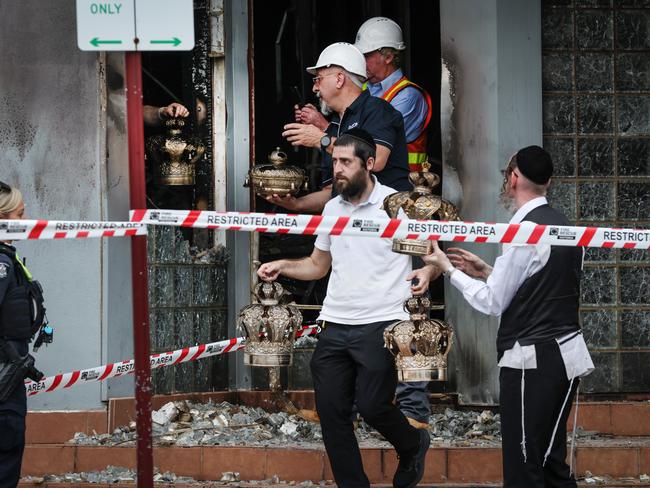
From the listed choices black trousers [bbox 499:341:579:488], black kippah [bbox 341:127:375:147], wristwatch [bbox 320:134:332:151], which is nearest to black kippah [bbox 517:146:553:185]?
black trousers [bbox 499:341:579:488]

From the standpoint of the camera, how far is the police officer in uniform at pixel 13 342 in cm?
703

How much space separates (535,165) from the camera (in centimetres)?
662

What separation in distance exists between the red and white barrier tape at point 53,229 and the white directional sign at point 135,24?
3.26ft

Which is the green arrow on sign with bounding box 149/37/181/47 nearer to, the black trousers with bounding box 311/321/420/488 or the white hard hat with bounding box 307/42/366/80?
the black trousers with bounding box 311/321/420/488

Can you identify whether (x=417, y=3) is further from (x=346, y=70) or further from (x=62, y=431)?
(x=62, y=431)

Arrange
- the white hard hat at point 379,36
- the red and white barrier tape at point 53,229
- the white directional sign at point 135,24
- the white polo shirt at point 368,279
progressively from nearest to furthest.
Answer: the white directional sign at point 135,24, the red and white barrier tape at point 53,229, the white polo shirt at point 368,279, the white hard hat at point 379,36

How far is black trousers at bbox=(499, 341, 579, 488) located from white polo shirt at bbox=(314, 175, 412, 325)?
3.15 ft

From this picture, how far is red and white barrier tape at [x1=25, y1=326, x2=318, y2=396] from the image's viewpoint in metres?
8.53

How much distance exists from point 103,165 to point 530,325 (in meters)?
3.78

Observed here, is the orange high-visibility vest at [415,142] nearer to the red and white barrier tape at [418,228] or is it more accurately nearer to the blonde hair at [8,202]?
the red and white barrier tape at [418,228]

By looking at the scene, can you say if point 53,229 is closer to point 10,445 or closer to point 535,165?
point 10,445

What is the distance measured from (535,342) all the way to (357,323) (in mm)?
1157

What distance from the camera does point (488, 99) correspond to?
31.4 feet

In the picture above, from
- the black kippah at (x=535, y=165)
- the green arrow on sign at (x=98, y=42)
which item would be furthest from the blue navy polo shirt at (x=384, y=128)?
the green arrow on sign at (x=98, y=42)
